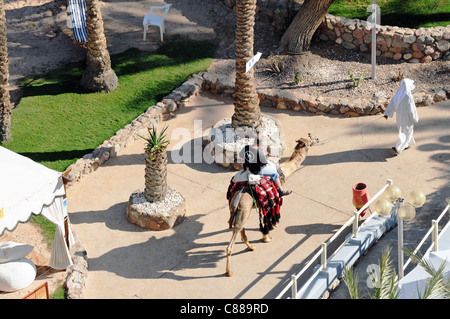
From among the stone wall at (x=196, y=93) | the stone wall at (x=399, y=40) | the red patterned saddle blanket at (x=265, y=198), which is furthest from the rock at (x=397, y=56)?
the red patterned saddle blanket at (x=265, y=198)

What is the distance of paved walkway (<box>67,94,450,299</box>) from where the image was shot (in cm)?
1337

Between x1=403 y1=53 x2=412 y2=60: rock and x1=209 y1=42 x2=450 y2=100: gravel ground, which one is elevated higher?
x1=403 y1=53 x2=412 y2=60: rock

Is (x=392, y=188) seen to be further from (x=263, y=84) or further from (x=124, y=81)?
(x=124, y=81)

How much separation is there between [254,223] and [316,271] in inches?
89.4

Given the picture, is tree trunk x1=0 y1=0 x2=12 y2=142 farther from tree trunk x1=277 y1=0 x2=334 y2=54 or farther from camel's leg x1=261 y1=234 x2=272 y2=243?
tree trunk x1=277 y1=0 x2=334 y2=54

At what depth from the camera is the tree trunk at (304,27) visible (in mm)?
19203

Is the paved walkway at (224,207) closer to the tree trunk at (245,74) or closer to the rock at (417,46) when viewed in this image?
the tree trunk at (245,74)

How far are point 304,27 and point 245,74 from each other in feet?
12.8

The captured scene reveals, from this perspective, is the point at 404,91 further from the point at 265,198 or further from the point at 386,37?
the point at 265,198

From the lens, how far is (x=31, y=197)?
1255cm

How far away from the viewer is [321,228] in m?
14.4

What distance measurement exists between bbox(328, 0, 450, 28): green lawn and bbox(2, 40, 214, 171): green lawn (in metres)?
3.56

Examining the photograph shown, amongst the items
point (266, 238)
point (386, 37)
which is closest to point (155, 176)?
point (266, 238)

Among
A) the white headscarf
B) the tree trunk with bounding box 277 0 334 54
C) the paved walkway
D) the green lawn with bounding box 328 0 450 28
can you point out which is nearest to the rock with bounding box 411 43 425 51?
the green lawn with bounding box 328 0 450 28
